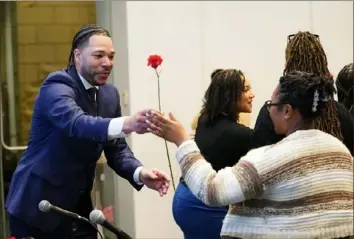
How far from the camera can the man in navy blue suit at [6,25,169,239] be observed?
1595 mm

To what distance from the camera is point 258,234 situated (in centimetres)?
130

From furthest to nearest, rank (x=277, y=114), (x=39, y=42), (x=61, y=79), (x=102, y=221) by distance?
(x=39, y=42) → (x=61, y=79) → (x=277, y=114) → (x=102, y=221)

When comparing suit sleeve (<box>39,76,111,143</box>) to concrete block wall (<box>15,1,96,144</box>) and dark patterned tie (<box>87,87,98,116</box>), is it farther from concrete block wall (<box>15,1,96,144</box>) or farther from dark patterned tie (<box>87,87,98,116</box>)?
concrete block wall (<box>15,1,96,144</box>)

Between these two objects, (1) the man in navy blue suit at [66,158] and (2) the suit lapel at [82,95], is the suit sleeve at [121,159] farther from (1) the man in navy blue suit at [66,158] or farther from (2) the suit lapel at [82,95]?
(2) the suit lapel at [82,95]

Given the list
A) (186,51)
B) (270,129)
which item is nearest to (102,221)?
(270,129)

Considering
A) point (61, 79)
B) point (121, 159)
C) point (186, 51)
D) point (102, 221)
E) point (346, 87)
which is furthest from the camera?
point (186, 51)

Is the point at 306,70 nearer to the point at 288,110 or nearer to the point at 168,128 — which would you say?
the point at 288,110

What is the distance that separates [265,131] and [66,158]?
53cm

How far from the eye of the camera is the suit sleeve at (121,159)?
1707 millimetres

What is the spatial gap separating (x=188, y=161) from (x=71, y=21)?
6.65 ft

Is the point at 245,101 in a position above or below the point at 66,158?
above

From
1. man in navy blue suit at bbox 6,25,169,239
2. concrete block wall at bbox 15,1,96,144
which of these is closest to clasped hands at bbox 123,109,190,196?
man in navy blue suit at bbox 6,25,169,239

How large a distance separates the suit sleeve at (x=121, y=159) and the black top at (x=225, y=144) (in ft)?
1.13

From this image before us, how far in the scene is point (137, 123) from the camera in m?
1.40
